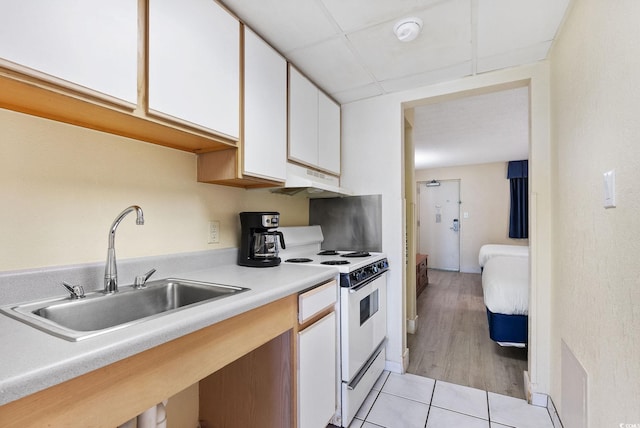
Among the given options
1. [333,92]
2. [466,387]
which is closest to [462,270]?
[466,387]

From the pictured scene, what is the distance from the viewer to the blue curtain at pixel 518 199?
5.59 m

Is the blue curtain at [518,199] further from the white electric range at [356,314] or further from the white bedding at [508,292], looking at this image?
the white electric range at [356,314]

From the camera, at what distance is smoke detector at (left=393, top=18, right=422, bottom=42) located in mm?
1489

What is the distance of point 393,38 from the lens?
1.63 meters

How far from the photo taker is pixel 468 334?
9.52 ft

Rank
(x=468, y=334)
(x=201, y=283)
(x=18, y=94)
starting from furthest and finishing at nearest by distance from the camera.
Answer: (x=468, y=334) < (x=201, y=283) < (x=18, y=94)

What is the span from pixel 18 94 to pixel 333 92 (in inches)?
72.6

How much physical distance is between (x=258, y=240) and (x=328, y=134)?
1.06 meters

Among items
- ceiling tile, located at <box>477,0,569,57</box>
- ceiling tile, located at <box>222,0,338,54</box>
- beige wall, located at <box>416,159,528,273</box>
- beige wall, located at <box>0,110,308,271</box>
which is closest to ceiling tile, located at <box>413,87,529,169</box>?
beige wall, located at <box>416,159,528,273</box>

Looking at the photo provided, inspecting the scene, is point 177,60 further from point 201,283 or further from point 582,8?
point 582,8

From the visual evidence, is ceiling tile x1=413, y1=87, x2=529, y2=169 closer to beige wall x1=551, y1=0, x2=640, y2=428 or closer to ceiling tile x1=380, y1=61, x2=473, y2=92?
ceiling tile x1=380, y1=61, x2=473, y2=92

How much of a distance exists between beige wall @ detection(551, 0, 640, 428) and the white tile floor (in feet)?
0.87

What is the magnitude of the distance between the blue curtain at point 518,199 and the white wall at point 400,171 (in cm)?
447

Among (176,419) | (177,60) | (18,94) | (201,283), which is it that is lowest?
(176,419)
